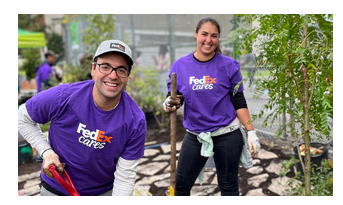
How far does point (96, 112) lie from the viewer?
2.28 meters

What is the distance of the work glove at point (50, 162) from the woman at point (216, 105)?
105 cm

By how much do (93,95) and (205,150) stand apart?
1.13m

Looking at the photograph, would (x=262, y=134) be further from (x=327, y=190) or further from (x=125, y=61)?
(x=125, y=61)

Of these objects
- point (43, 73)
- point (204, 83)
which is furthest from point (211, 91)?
point (43, 73)

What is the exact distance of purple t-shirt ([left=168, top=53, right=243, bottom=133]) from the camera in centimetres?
291

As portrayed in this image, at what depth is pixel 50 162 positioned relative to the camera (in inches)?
87.7

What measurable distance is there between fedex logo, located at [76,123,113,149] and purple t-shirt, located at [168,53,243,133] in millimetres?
944

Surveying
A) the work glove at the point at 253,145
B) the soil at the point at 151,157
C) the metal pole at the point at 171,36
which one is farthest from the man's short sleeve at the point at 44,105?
the metal pole at the point at 171,36

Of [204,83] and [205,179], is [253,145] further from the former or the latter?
[205,179]

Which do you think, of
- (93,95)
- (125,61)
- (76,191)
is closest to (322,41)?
(125,61)

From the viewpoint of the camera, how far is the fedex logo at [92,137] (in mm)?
2262

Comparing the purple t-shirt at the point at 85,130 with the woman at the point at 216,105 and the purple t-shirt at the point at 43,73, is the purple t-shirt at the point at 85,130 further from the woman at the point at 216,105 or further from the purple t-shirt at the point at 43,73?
the purple t-shirt at the point at 43,73

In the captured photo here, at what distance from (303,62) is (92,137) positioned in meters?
1.58

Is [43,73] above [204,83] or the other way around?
above
